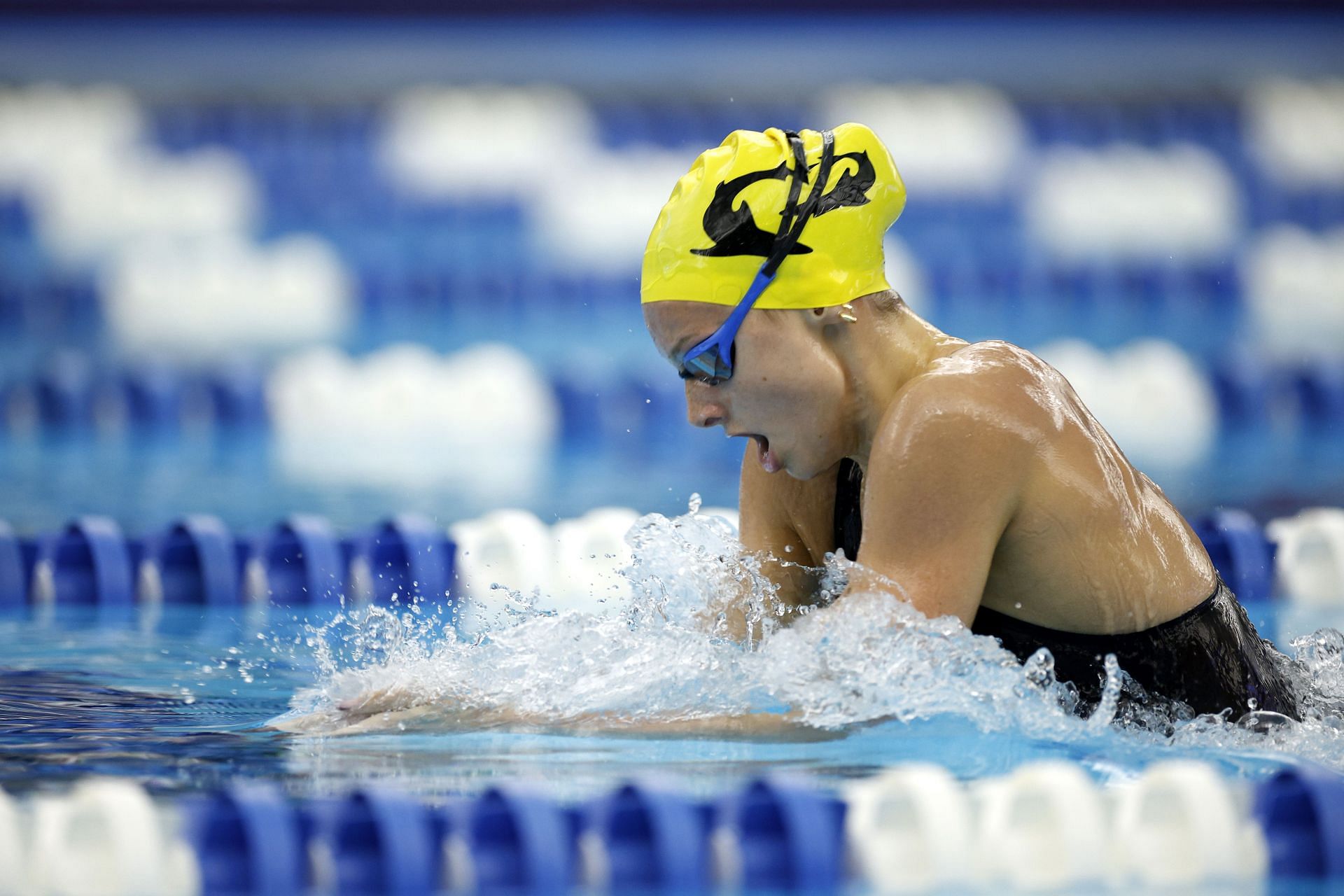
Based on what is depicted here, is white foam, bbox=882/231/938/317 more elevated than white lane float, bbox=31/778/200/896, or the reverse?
white foam, bbox=882/231/938/317

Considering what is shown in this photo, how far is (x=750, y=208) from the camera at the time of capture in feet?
6.79

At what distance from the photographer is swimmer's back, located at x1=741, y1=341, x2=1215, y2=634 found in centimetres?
193

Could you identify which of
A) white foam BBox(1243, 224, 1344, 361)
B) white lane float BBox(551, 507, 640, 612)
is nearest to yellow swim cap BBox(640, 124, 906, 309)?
white lane float BBox(551, 507, 640, 612)

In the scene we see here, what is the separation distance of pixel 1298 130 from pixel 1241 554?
5396mm

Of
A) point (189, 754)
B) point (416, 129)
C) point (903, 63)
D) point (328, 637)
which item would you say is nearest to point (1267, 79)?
point (903, 63)

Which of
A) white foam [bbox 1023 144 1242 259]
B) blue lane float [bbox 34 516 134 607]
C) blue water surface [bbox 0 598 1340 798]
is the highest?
white foam [bbox 1023 144 1242 259]

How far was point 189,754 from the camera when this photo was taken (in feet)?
7.47

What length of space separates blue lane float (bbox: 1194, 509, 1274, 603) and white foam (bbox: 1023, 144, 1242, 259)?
3993 mm

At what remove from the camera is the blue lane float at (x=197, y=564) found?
144 inches

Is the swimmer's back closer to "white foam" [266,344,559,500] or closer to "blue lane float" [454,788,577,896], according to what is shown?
"blue lane float" [454,788,577,896]

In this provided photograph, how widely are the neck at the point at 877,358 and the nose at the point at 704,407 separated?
0.17 m

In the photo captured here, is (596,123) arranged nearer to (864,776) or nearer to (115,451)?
(115,451)

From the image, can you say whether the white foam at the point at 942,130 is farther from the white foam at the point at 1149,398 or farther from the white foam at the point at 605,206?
the white foam at the point at 1149,398

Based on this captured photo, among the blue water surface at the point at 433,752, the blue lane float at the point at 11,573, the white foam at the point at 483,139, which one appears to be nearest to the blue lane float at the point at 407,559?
the blue lane float at the point at 11,573
